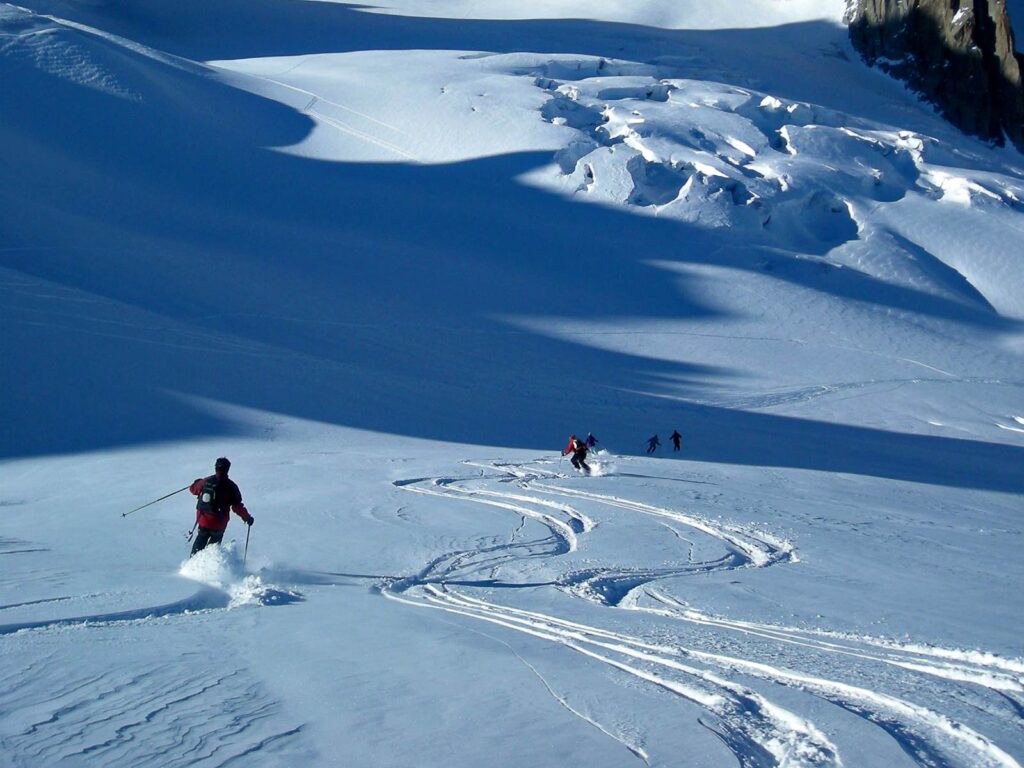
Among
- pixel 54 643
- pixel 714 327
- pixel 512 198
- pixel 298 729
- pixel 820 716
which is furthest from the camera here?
pixel 512 198

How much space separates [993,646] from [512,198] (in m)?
42.0

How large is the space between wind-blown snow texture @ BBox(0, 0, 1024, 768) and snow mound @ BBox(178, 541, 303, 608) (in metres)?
0.07

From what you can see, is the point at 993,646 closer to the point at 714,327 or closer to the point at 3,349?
the point at 3,349

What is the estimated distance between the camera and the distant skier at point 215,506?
8.38m

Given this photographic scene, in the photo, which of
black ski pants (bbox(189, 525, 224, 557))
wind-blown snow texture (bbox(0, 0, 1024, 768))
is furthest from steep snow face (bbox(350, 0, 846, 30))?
black ski pants (bbox(189, 525, 224, 557))

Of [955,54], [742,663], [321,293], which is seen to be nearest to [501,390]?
[321,293]

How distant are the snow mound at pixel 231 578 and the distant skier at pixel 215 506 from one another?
15.6 inches

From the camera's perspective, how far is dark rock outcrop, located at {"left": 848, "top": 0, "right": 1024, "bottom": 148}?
7288 cm

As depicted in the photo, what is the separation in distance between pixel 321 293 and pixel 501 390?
10110mm

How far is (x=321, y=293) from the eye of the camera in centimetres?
3509

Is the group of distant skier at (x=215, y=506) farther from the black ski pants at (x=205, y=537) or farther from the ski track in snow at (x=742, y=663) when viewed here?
the ski track in snow at (x=742, y=663)

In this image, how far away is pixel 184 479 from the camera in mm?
14648

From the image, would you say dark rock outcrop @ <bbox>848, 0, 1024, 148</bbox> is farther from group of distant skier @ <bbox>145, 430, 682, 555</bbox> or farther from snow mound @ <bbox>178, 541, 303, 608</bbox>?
snow mound @ <bbox>178, 541, 303, 608</bbox>

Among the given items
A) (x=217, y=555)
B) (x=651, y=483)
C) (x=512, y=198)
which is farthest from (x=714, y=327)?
(x=217, y=555)
